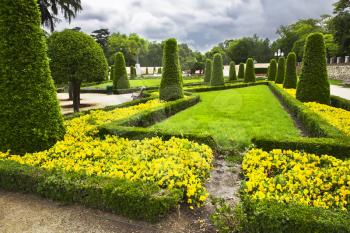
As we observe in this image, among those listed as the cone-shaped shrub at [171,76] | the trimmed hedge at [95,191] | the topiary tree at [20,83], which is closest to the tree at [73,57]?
the cone-shaped shrub at [171,76]

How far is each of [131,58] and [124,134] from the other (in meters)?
69.4

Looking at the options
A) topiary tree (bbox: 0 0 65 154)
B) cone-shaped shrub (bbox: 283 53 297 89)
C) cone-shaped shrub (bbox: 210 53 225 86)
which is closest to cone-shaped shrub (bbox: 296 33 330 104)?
cone-shaped shrub (bbox: 283 53 297 89)

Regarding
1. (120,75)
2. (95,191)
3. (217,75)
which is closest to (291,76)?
(217,75)

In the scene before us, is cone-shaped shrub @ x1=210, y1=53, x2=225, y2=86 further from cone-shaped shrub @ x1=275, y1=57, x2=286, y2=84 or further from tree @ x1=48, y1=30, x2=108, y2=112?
tree @ x1=48, y1=30, x2=108, y2=112

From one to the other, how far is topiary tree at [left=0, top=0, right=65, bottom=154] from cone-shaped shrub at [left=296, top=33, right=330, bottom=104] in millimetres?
10908

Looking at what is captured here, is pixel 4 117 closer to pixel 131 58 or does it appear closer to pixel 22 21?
pixel 22 21

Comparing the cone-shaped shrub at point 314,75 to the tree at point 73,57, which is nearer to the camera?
the cone-shaped shrub at point 314,75

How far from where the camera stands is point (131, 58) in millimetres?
74062

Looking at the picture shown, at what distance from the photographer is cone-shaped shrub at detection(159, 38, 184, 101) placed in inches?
580

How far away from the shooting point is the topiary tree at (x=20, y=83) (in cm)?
614

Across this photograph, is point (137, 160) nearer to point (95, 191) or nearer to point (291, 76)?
point (95, 191)

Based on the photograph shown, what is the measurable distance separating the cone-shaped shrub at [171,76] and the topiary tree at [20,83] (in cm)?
877

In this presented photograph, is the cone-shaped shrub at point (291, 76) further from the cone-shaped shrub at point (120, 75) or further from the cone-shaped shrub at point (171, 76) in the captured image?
the cone-shaped shrub at point (120, 75)

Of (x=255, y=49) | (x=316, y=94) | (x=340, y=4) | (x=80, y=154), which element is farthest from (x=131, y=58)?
(x=80, y=154)
